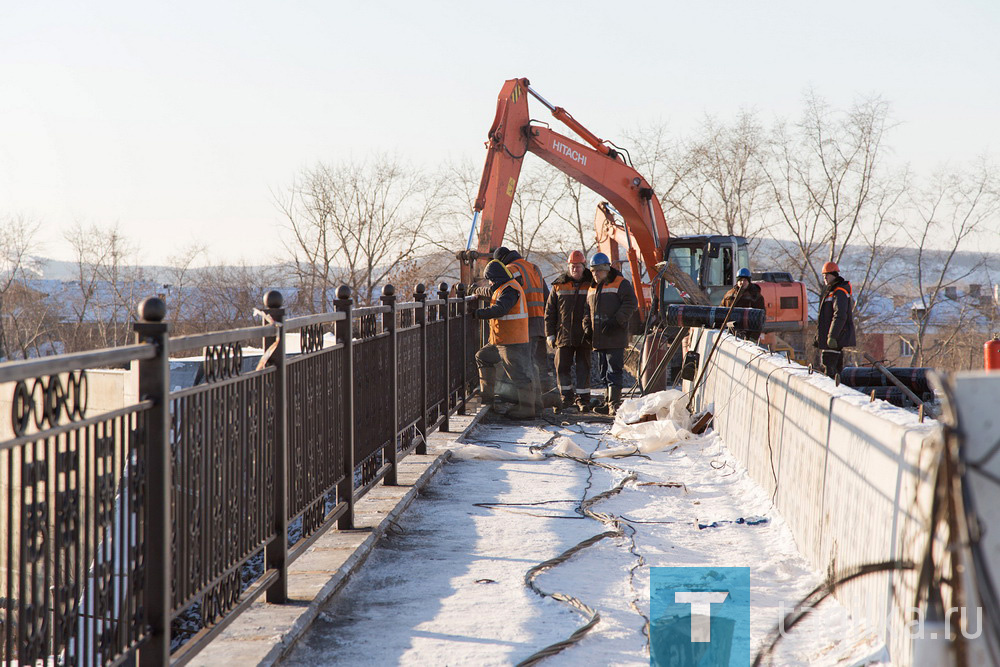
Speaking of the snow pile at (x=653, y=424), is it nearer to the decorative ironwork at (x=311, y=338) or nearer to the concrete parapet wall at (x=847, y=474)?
the concrete parapet wall at (x=847, y=474)

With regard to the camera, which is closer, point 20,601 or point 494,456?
point 20,601

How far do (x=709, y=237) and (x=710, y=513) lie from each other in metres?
13.7

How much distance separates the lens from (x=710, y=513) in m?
6.88

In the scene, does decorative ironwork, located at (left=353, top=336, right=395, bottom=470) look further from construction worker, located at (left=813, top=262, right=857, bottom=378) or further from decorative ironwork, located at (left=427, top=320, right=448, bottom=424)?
construction worker, located at (left=813, top=262, right=857, bottom=378)

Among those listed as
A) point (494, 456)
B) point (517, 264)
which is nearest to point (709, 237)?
point (517, 264)

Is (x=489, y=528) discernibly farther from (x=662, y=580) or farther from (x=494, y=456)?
(x=494, y=456)

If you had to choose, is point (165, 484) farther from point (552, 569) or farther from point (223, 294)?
point (223, 294)

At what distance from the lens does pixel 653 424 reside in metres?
10.0

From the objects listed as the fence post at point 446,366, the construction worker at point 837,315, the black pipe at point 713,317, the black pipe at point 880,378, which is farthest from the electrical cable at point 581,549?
the construction worker at point 837,315

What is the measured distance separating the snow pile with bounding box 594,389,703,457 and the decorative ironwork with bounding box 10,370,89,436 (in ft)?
22.5

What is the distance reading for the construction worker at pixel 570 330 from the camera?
1308 cm

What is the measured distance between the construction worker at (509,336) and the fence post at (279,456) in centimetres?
641

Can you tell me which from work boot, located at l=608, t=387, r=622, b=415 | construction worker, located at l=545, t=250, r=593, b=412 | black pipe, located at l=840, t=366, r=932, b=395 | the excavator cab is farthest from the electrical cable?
the excavator cab

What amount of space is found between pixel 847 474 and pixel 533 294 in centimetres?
772
